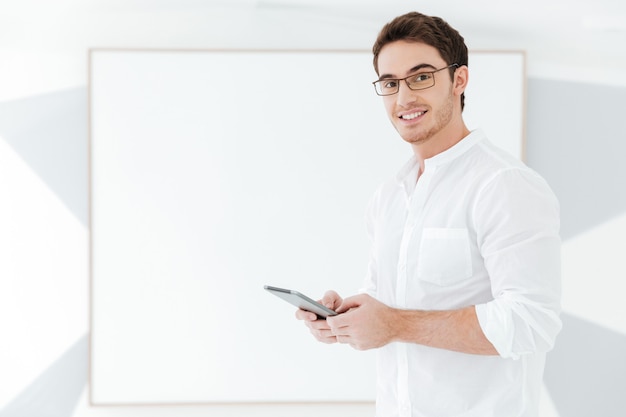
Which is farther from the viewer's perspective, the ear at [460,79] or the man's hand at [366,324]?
the ear at [460,79]

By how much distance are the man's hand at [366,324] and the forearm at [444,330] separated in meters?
0.02

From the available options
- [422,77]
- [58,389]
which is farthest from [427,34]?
[58,389]

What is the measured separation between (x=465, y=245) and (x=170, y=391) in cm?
175

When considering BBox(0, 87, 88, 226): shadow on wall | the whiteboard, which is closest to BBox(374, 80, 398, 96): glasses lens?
the whiteboard

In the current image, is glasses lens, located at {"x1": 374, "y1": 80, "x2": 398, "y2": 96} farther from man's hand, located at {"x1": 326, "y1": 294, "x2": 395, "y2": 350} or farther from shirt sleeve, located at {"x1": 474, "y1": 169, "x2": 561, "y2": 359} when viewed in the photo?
man's hand, located at {"x1": 326, "y1": 294, "x2": 395, "y2": 350}

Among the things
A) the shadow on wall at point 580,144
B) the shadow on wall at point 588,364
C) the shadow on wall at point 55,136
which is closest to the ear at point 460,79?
the shadow on wall at point 580,144

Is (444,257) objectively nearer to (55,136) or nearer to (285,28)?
(285,28)

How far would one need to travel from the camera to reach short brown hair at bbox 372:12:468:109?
1445 mm

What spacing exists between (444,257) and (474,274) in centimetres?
8

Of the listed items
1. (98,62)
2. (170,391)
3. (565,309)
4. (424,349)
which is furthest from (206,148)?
(565,309)

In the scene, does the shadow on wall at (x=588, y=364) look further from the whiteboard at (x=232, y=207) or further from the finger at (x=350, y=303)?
the finger at (x=350, y=303)

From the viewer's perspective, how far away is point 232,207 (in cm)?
263

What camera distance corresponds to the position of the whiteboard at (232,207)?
103 inches

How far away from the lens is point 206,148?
2.62 meters
